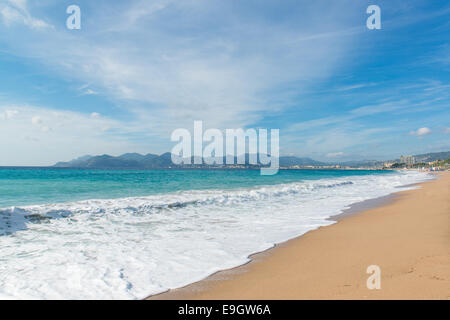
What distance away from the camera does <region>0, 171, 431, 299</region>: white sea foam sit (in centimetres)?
400

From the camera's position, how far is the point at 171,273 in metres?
4.44

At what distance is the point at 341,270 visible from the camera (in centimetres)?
425

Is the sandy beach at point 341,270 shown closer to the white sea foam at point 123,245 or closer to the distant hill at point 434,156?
the white sea foam at point 123,245

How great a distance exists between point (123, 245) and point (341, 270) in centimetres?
479

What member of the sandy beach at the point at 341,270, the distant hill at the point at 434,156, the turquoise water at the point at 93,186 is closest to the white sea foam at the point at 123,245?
the sandy beach at the point at 341,270

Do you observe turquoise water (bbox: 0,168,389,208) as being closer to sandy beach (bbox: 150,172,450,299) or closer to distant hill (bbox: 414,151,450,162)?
sandy beach (bbox: 150,172,450,299)

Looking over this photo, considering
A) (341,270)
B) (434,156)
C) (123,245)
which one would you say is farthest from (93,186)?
(434,156)

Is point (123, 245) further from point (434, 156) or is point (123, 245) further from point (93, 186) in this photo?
point (434, 156)

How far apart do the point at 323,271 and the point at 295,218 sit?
18.4ft

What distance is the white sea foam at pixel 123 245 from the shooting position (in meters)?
4.00

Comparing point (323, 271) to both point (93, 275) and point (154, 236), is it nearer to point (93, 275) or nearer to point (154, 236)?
point (93, 275)

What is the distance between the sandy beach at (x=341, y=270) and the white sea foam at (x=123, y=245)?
1.52ft

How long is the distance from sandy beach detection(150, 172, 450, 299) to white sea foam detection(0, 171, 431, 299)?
1.52ft
